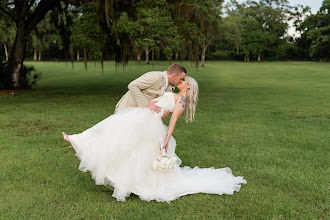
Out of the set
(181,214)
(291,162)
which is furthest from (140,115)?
(291,162)

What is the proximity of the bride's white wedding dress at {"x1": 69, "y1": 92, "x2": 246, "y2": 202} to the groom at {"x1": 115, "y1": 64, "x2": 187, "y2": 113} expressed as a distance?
0.11 m

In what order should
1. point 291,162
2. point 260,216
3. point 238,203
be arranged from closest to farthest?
point 260,216
point 238,203
point 291,162

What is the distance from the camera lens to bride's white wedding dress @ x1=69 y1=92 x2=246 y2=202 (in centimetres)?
Result: 418

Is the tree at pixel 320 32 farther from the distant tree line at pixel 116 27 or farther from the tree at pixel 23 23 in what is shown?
the tree at pixel 23 23

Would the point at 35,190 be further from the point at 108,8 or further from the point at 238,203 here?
the point at 108,8

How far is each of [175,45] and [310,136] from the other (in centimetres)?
696

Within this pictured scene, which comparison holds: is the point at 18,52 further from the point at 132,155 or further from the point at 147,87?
the point at 132,155

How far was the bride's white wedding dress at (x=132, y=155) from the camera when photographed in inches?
165

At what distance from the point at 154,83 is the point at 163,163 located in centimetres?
106

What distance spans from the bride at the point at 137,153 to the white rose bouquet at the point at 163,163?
0.08 metres

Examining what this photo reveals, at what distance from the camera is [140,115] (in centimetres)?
437

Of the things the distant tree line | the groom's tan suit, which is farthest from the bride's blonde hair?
the distant tree line

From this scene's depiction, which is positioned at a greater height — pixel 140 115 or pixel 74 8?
pixel 74 8

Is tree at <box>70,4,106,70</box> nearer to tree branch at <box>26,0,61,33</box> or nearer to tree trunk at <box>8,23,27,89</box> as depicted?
tree branch at <box>26,0,61,33</box>
